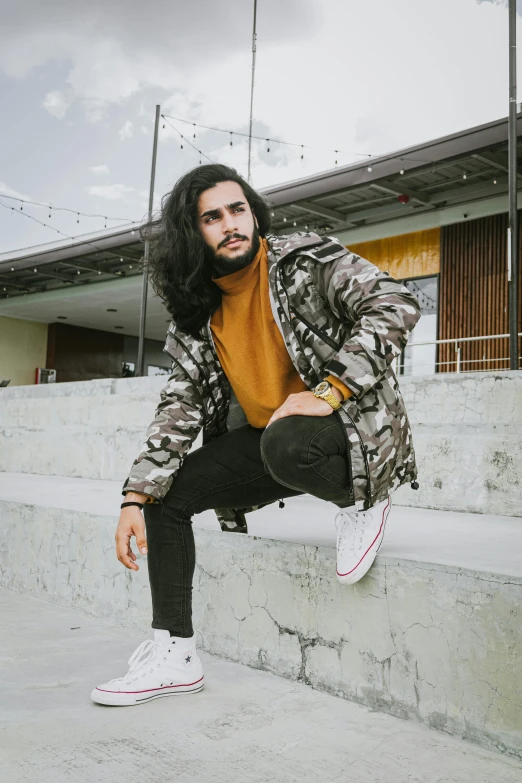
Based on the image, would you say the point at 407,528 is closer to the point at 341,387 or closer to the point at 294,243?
the point at 341,387

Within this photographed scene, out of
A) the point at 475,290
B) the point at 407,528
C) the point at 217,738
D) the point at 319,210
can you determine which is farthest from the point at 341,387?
the point at 319,210

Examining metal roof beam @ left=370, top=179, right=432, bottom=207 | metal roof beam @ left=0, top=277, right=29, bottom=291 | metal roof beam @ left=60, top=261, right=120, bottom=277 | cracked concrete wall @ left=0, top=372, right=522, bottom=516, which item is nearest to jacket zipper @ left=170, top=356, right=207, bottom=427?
cracked concrete wall @ left=0, top=372, right=522, bottom=516

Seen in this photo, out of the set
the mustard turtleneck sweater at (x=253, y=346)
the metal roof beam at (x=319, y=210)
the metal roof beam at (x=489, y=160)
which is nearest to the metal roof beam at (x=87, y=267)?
the metal roof beam at (x=319, y=210)

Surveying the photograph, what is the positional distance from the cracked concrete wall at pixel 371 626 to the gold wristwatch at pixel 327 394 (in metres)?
0.31

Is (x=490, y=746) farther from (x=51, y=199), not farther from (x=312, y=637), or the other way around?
(x=51, y=199)

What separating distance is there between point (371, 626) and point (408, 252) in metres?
→ 9.74

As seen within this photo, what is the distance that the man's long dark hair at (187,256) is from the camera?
1488 mm

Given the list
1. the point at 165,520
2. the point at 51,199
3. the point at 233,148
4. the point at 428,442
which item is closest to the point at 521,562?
the point at 165,520

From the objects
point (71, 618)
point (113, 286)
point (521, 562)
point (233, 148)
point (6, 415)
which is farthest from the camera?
point (113, 286)

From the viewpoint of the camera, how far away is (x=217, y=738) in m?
1.08

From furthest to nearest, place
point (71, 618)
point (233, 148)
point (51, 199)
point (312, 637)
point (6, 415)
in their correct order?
point (51, 199) < point (233, 148) < point (6, 415) < point (71, 618) < point (312, 637)

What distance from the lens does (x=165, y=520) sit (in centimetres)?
135

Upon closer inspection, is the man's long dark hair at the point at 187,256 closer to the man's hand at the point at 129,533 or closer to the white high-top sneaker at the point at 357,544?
the man's hand at the point at 129,533

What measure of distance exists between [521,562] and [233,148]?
26.6 feet
